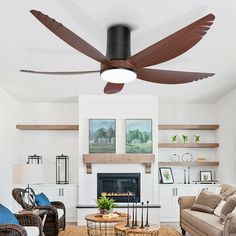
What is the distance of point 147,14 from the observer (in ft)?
12.3

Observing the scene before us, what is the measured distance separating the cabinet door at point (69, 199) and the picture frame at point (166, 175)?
1.88 metres

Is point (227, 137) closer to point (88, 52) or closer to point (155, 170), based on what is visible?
point (155, 170)

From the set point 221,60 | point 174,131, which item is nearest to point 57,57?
point 221,60

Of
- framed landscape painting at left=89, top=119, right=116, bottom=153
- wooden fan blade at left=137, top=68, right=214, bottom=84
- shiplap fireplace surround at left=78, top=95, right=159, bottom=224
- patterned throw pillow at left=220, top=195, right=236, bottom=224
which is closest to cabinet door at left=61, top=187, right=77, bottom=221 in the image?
shiplap fireplace surround at left=78, top=95, right=159, bottom=224

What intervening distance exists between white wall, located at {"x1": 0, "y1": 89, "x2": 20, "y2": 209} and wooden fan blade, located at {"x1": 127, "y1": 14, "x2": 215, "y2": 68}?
13.3 feet

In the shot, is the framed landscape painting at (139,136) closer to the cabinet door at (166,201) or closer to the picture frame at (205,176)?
the cabinet door at (166,201)

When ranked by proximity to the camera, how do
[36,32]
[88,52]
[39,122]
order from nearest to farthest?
[88,52], [36,32], [39,122]

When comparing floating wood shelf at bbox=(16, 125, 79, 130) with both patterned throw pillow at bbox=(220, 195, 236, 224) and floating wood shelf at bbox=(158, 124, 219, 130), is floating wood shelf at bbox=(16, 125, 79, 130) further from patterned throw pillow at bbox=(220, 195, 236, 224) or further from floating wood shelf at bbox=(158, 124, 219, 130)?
patterned throw pillow at bbox=(220, 195, 236, 224)

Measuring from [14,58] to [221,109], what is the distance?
15.2 feet

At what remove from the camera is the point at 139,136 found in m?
7.43

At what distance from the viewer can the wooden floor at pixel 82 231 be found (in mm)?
6203

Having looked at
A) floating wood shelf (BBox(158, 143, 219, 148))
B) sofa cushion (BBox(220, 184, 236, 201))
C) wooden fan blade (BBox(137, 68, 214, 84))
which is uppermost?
wooden fan blade (BBox(137, 68, 214, 84))

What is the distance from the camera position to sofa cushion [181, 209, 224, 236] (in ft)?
14.8

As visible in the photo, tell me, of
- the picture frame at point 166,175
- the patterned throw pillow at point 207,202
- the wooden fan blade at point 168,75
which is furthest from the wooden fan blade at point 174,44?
the picture frame at point 166,175
